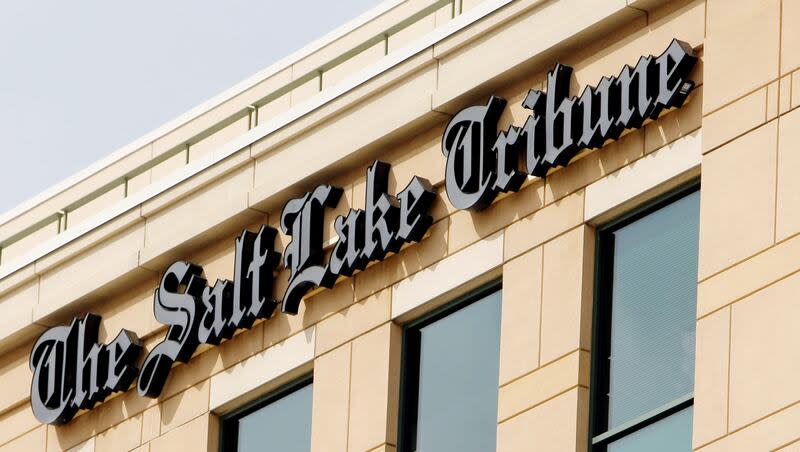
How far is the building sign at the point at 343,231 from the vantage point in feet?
99.3

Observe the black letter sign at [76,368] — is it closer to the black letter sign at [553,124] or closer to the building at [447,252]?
the building at [447,252]

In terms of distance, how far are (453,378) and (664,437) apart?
382 centimetres

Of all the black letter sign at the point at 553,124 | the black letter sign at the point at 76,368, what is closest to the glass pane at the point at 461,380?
the black letter sign at the point at 553,124

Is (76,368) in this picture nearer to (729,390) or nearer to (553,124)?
(553,124)

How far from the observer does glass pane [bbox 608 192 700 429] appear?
2884 centimetres

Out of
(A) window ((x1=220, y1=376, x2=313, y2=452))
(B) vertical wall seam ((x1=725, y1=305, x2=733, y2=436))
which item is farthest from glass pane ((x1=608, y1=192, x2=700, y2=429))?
(A) window ((x1=220, y1=376, x2=313, y2=452))

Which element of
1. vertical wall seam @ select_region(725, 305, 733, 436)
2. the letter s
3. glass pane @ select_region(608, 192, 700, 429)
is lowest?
vertical wall seam @ select_region(725, 305, 733, 436)

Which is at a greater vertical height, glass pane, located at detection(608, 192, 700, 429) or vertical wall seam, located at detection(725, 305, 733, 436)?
glass pane, located at detection(608, 192, 700, 429)

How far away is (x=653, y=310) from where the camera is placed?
29.4 meters

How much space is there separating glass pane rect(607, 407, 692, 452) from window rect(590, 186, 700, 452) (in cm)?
1

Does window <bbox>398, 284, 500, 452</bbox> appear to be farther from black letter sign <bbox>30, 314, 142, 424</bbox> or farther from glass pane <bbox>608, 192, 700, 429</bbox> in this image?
black letter sign <bbox>30, 314, 142, 424</bbox>

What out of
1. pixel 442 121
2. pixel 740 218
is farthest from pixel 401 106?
pixel 740 218

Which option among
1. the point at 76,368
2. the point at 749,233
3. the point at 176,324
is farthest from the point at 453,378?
the point at 76,368

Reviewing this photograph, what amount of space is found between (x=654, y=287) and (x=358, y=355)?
459 cm
